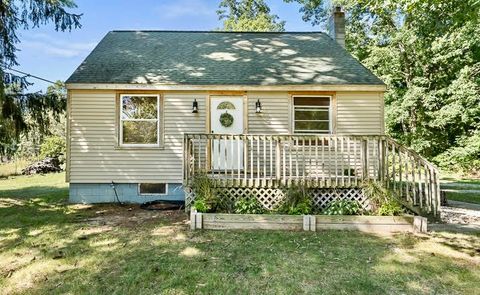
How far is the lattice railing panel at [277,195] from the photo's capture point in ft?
21.9

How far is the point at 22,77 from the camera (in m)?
8.39

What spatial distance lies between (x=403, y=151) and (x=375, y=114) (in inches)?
86.1

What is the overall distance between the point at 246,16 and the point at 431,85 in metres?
17.0

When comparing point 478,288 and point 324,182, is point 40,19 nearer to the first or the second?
point 324,182

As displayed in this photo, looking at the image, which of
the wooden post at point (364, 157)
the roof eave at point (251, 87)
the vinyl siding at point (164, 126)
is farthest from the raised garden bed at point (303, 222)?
the roof eave at point (251, 87)

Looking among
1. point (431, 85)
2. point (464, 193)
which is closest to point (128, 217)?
point (464, 193)

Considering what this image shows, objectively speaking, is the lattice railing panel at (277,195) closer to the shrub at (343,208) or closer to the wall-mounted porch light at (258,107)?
the shrub at (343,208)

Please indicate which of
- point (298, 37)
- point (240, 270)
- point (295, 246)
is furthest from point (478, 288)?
point (298, 37)

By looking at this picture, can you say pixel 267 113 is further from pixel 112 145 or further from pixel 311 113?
pixel 112 145

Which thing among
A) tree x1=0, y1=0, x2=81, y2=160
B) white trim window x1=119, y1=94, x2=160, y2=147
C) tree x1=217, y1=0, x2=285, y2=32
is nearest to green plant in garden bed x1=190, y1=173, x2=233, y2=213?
white trim window x1=119, y1=94, x2=160, y2=147

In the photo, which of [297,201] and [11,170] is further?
[11,170]

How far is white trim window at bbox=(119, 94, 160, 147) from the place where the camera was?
27.4ft

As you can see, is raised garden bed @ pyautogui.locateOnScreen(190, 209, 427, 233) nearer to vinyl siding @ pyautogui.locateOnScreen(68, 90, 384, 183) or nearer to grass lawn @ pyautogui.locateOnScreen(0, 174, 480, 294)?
grass lawn @ pyautogui.locateOnScreen(0, 174, 480, 294)

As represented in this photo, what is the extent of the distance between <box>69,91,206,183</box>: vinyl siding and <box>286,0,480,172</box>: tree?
1179 centimetres
